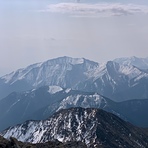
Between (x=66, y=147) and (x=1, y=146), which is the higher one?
(x=1, y=146)

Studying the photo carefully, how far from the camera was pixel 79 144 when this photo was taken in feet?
618

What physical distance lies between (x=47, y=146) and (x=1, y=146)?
179ft

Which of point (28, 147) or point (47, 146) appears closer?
point (28, 147)

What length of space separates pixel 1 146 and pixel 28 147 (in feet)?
96.0

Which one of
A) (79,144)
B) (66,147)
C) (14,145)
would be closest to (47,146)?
(66,147)

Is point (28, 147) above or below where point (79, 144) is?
above

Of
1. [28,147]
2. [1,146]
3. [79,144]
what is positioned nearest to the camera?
[1,146]

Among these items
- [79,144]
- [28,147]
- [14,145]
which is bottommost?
[79,144]

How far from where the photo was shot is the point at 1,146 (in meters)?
118

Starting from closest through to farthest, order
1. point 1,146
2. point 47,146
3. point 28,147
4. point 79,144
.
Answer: point 1,146 < point 28,147 < point 47,146 < point 79,144

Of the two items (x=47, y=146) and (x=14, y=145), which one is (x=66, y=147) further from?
(x=14, y=145)

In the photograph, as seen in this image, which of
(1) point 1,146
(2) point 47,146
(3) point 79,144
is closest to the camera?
(1) point 1,146

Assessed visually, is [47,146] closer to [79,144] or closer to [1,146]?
[79,144]

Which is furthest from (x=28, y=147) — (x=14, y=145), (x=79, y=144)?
(x=79, y=144)
